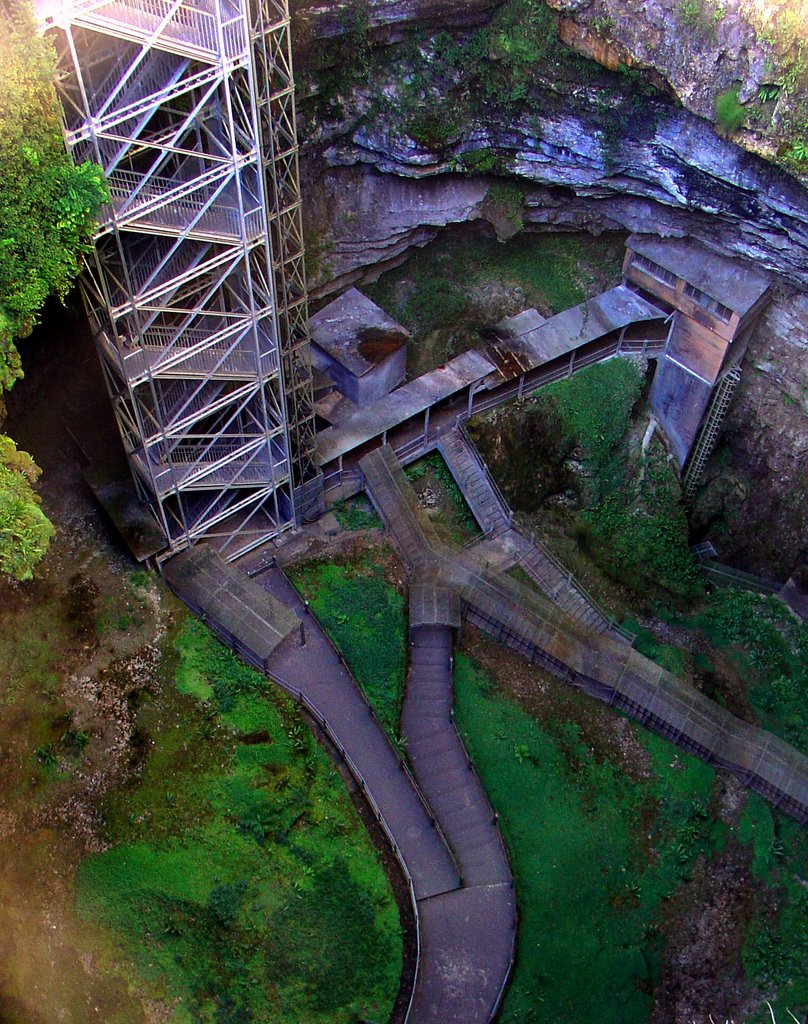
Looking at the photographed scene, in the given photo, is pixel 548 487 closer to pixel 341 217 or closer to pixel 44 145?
pixel 341 217

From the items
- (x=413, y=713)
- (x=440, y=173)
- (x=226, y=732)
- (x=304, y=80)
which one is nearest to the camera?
(x=226, y=732)

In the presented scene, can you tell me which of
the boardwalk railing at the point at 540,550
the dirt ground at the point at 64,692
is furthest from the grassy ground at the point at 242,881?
the boardwalk railing at the point at 540,550

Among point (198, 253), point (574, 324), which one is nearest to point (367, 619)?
point (198, 253)

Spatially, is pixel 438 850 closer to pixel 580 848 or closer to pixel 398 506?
pixel 580 848

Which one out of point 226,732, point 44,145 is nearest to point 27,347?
point 44,145

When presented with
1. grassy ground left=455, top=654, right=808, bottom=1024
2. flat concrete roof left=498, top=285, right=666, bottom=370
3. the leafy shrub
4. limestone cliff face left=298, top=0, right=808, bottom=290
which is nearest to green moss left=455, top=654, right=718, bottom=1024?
grassy ground left=455, top=654, right=808, bottom=1024
